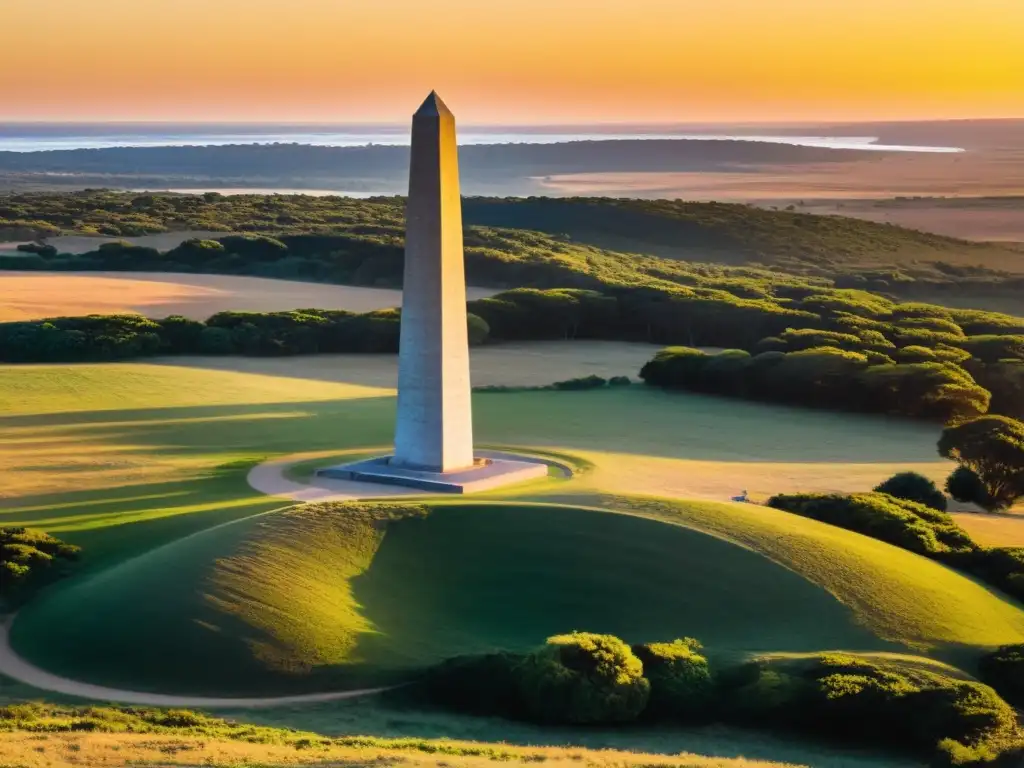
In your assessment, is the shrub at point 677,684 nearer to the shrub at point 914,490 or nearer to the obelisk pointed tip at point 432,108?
the obelisk pointed tip at point 432,108

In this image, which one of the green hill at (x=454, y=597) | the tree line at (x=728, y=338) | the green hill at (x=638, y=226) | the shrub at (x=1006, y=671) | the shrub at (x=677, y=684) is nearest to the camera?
the shrub at (x=677, y=684)

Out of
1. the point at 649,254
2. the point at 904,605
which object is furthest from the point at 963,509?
the point at 649,254

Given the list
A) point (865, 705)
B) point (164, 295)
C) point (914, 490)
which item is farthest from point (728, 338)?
point (865, 705)

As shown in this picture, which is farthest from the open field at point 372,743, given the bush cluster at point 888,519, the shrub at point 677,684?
the bush cluster at point 888,519

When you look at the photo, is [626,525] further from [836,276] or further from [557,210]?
[557,210]

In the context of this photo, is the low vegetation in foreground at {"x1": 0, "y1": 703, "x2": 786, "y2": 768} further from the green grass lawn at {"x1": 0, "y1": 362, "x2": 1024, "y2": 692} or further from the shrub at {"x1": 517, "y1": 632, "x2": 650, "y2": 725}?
the green grass lawn at {"x1": 0, "y1": 362, "x2": 1024, "y2": 692}

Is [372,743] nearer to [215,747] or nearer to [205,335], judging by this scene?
[215,747]

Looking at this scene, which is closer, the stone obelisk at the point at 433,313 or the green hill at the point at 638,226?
the stone obelisk at the point at 433,313

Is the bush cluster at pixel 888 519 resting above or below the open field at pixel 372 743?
above

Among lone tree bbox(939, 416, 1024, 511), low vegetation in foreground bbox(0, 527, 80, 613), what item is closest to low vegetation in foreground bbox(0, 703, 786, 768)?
low vegetation in foreground bbox(0, 527, 80, 613)
